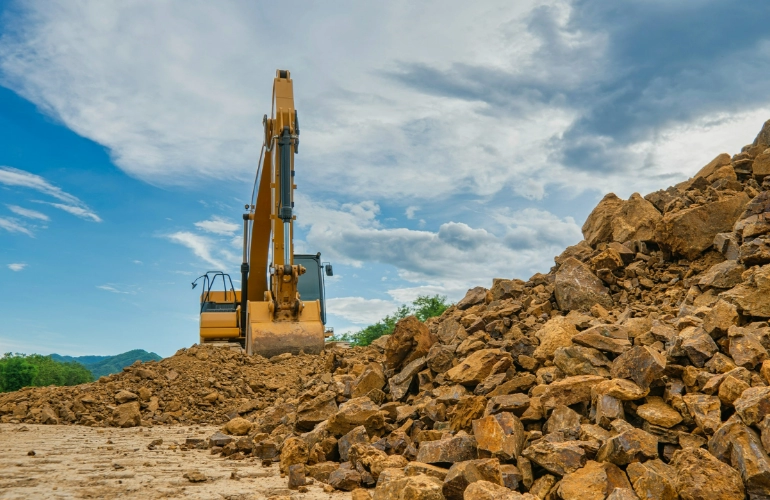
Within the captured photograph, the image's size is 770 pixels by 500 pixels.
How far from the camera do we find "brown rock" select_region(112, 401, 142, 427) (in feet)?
29.1

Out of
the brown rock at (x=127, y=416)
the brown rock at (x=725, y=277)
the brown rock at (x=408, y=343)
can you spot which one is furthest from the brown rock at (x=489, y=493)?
the brown rock at (x=127, y=416)

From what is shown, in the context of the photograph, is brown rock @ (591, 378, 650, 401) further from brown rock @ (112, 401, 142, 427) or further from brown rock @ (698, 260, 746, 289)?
brown rock @ (112, 401, 142, 427)

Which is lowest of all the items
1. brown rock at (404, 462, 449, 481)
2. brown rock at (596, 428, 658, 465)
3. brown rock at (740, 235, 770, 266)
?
brown rock at (404, 462, 449, 481)

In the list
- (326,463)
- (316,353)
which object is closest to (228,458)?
(326,463)

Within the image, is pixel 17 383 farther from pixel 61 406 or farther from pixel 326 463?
pixel 326 463

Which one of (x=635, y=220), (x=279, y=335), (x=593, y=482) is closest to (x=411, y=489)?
(x=593, y=482)

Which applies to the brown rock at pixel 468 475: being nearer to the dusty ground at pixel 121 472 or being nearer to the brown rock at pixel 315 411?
the dusty ground at pixel 121 472

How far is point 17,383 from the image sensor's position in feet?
52.7

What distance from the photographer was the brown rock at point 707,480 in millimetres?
3346

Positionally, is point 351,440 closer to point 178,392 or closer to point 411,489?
point 411,489

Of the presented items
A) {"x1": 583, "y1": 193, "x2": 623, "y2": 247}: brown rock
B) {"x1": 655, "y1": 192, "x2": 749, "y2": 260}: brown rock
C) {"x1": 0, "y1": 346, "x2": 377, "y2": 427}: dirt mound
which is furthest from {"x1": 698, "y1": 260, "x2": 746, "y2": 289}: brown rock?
{"x1": 0, "y1": 346, "x2": 377, "y2": 427}: dirt mound

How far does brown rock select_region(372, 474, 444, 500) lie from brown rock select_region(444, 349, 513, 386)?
145 centimetres

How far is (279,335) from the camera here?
11.0 meters

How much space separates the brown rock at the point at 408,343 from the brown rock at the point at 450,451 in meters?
2.17
